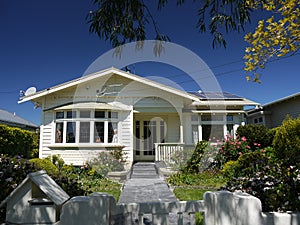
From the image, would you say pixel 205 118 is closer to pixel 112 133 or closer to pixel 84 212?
pixel 112 133

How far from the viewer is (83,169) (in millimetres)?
10438

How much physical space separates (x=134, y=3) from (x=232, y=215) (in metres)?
3.17

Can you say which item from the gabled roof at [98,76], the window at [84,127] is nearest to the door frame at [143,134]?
the window at [84,127]

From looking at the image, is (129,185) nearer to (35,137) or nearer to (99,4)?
(99,4)

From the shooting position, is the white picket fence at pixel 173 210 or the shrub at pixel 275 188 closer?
the white picket fence at pixel 173 210

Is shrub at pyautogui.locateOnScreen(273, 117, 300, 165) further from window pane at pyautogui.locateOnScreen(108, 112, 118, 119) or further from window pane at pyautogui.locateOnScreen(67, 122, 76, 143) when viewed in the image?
window pane at pyautogui.locateOnScreen(67, 122, 76, 143)

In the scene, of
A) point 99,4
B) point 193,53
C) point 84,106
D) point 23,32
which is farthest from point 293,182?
point 23,32

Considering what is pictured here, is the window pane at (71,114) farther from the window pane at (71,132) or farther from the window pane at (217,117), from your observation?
the window pane at (217,117)

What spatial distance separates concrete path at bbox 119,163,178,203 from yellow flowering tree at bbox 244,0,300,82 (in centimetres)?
390

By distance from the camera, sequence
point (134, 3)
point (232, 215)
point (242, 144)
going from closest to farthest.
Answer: point (232, 215) → point (134, 3) → point (242, 144)

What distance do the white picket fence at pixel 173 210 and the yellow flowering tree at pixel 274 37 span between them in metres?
3.20

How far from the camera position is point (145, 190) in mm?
7078

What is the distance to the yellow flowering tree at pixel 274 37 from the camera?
156 inches

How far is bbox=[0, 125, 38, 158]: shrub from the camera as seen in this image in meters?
12.6
